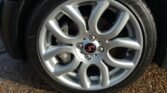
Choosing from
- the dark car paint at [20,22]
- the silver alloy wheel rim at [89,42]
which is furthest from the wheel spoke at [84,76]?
the dark car paint at [20,22]

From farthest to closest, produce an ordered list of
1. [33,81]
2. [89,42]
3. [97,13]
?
[33,81] → [89,42] → [97,13]

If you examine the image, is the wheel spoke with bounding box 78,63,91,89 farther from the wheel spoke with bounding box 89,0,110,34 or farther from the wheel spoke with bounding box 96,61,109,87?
the wheel spoke with bounding box 89,0,110,34

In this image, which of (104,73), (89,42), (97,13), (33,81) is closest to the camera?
(97,13)

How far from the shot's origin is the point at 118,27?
2484 mm

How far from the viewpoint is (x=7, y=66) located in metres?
3.25

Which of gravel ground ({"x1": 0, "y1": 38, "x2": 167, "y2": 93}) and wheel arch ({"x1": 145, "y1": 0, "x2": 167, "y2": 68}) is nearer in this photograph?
wheel arch ({"x1": 145, "y1": 0, "x2": 167, "y2": 68})

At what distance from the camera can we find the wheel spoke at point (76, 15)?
2443 mm

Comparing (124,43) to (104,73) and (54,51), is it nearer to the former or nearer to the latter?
(104,73)

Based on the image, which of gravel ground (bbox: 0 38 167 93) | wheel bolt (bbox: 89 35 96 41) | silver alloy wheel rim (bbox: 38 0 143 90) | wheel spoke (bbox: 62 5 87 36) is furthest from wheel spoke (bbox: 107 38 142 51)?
gravel ground (bbox: 0 38 167 93)

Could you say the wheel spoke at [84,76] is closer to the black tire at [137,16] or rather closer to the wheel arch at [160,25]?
the black tire at [137,16]

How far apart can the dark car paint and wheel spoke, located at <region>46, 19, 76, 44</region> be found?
171 mm

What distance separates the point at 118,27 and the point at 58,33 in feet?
1.39

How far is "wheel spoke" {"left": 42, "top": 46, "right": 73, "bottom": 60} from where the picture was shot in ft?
8.51

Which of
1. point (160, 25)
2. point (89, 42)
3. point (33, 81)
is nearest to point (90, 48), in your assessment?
point (89, 42)
